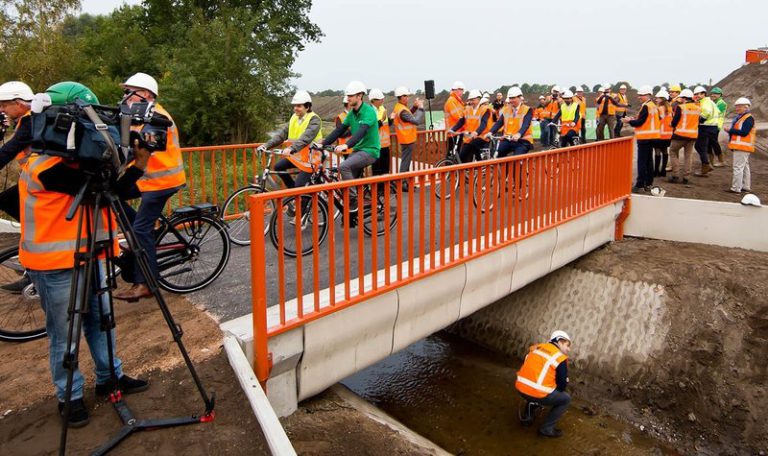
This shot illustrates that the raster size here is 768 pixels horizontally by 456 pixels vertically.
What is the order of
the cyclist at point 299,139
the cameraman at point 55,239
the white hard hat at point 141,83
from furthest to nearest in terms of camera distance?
the cyclist at point 299,139 → the white hard hat at point 141,83 → the cameraman at point 55,239

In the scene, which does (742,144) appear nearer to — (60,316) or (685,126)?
(685,126)

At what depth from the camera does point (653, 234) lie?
9.62 m

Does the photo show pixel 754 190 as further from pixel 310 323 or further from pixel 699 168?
pixel 310 323

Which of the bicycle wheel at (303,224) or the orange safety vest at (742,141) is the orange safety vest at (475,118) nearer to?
the orange safety vest at (742,141)

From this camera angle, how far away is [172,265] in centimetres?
557

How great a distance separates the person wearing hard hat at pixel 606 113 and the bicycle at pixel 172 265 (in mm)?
11912

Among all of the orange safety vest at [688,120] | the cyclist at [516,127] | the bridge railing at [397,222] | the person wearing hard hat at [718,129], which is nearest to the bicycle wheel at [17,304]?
the bridge railing at [397,222]

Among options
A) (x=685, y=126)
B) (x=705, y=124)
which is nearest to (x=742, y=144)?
(x=685, y=126)

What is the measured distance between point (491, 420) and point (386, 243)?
3.02 meters

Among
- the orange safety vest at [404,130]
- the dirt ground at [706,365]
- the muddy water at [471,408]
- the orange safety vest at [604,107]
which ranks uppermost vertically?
the orange safety vest at [604,107]

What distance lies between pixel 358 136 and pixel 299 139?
75cm

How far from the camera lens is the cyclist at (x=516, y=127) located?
379 inches

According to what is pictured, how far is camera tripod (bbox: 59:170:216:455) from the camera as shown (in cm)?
308

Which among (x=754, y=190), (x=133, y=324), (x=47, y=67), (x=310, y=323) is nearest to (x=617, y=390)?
(x=310, y=323)
